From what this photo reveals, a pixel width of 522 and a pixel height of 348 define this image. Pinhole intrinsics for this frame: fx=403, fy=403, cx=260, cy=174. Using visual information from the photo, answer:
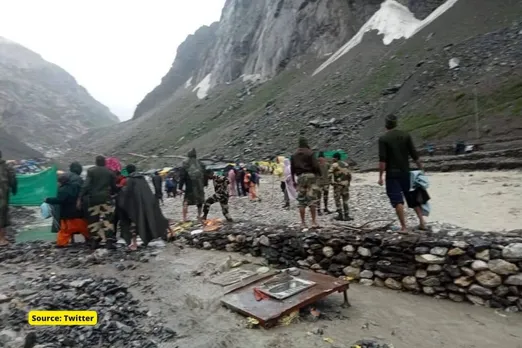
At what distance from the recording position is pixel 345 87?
34.3 m

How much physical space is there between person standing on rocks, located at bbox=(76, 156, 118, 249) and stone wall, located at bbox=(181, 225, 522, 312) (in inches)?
127

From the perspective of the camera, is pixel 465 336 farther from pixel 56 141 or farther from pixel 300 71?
pixel 56 141

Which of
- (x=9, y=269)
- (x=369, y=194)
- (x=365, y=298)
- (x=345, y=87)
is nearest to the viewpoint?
(x=365, y=298)

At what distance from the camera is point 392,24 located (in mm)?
39500

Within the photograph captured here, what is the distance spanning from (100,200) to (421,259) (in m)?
5.78

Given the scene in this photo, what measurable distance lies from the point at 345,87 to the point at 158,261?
2984 centimetres

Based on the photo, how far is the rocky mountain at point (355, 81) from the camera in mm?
23250

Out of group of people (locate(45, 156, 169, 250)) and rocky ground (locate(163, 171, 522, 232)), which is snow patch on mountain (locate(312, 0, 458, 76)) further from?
group of people (locate(45, 156, 169, 250))

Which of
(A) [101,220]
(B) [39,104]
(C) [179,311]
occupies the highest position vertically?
(B) [39,104]

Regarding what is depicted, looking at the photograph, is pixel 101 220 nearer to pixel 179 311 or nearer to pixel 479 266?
pixel 179 311

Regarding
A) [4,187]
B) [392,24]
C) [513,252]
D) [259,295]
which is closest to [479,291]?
[513,252]

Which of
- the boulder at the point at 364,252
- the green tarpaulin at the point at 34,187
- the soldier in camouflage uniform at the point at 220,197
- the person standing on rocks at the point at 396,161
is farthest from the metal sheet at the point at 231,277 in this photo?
the green tarpaulin at the point at 34,187

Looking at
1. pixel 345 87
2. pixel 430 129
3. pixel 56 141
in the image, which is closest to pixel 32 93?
pixel 56 141

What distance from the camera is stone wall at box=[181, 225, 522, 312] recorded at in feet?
15.9
